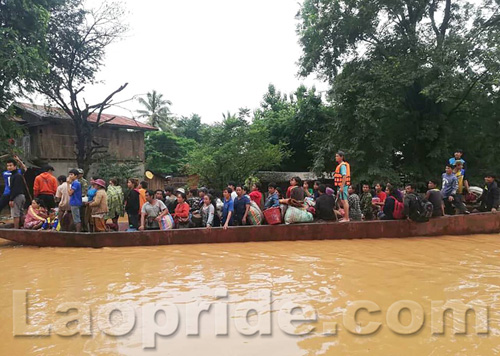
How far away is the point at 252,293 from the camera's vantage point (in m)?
4.57

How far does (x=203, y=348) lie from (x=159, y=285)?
191 cm

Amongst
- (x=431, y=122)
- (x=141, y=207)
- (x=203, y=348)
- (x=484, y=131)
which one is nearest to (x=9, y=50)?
(x=141, y=207)

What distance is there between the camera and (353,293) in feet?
14.7

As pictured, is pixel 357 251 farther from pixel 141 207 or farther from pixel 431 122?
pixel 431 122

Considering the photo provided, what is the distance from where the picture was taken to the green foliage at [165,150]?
2745 cm

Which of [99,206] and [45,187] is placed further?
[45,187]

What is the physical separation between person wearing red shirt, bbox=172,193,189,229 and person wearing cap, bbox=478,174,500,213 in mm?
7138

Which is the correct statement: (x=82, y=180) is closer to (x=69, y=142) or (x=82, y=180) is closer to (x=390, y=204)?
(x=390, y=204)

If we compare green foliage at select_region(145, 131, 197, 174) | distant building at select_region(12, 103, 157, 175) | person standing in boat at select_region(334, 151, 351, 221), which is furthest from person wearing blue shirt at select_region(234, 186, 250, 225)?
green foliage at select_region(145, 131, 197, 174)

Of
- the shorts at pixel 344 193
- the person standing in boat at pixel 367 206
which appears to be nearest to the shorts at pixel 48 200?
the shorts at pixel 344 193

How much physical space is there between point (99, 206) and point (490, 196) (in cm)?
903

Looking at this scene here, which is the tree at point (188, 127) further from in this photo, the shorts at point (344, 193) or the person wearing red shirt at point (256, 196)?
the shorts at point (344, 193)

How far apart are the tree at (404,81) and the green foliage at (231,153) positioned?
2778mm

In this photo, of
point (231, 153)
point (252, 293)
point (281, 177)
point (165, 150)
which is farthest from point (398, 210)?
point (165, 150)
